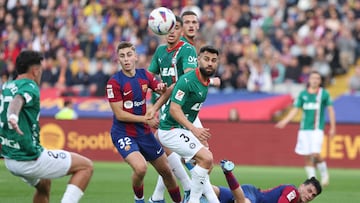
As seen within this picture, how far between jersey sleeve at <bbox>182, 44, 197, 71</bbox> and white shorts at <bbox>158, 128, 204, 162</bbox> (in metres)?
1.19

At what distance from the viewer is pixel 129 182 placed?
742 inches

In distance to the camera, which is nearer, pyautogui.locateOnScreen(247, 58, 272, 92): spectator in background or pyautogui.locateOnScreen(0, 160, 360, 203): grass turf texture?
pyautogui.locateOnScreen(0, 160, 360, 203): grass turf texture

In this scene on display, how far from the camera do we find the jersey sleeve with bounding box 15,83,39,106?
35.1ft

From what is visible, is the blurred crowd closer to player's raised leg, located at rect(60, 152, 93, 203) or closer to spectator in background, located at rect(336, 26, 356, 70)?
spectator in background, located at rect(336, 26, 356, 70)

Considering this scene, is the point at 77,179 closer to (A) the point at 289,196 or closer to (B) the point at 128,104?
(B) the point at 128,104

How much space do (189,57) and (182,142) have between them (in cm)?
159

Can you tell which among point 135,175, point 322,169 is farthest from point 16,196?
point 322,169

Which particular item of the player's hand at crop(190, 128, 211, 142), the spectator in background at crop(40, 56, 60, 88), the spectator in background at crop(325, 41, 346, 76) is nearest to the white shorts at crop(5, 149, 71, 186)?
the player's hand at crop(190, 128, 211, 142)

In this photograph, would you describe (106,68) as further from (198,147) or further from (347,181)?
(198,147)

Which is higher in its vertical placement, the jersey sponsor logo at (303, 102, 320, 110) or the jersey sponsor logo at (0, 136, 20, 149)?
the jersey sponsor logo at (0, 136, 20, 149)

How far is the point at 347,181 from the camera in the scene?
20172 mm

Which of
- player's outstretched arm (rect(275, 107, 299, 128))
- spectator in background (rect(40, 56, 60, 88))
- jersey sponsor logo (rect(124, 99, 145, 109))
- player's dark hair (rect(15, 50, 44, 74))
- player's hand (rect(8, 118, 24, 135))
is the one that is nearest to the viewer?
player's hand (rect(8, 118, 24, 135))

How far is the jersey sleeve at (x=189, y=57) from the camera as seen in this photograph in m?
13.7

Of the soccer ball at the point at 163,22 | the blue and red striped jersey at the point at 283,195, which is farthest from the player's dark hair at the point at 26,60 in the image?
the blue and red striped jersey at the point at 283,195
